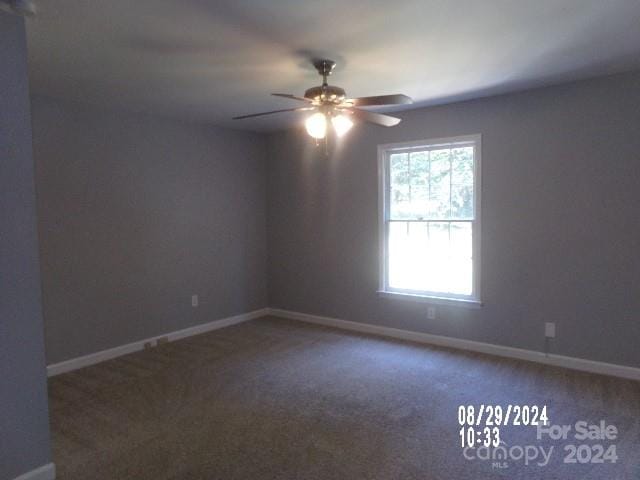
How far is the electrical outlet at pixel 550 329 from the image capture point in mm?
3855

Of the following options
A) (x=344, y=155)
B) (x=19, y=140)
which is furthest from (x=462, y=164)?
(x=19, y=140)

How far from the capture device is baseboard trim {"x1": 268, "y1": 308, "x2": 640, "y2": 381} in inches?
141

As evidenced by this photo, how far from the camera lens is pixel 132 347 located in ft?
14.6

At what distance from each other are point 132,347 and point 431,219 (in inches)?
130

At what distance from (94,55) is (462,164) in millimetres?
3246

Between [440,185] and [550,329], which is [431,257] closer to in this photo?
[440,185]

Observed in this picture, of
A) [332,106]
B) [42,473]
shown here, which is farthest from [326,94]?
[42,473]

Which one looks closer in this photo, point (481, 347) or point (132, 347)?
point (481, 347)

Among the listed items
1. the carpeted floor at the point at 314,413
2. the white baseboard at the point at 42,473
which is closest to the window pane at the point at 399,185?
the carpeted floor at the point at 314,413

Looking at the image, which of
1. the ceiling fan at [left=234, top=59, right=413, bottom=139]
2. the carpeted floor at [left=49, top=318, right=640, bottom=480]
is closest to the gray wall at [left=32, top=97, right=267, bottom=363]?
the carpeted floor at [left=49, top=318, right=640, bottom=480]

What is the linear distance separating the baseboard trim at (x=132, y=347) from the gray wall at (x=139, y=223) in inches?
2.3

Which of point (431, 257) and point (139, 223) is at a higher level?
point (139, 223)

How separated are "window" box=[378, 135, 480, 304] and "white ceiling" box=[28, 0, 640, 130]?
0.70 meters

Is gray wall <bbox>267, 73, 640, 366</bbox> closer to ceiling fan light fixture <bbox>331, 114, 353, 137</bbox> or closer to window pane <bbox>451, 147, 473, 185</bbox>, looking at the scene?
window pane <bbox>451, 147, 473, 185</bbox>
